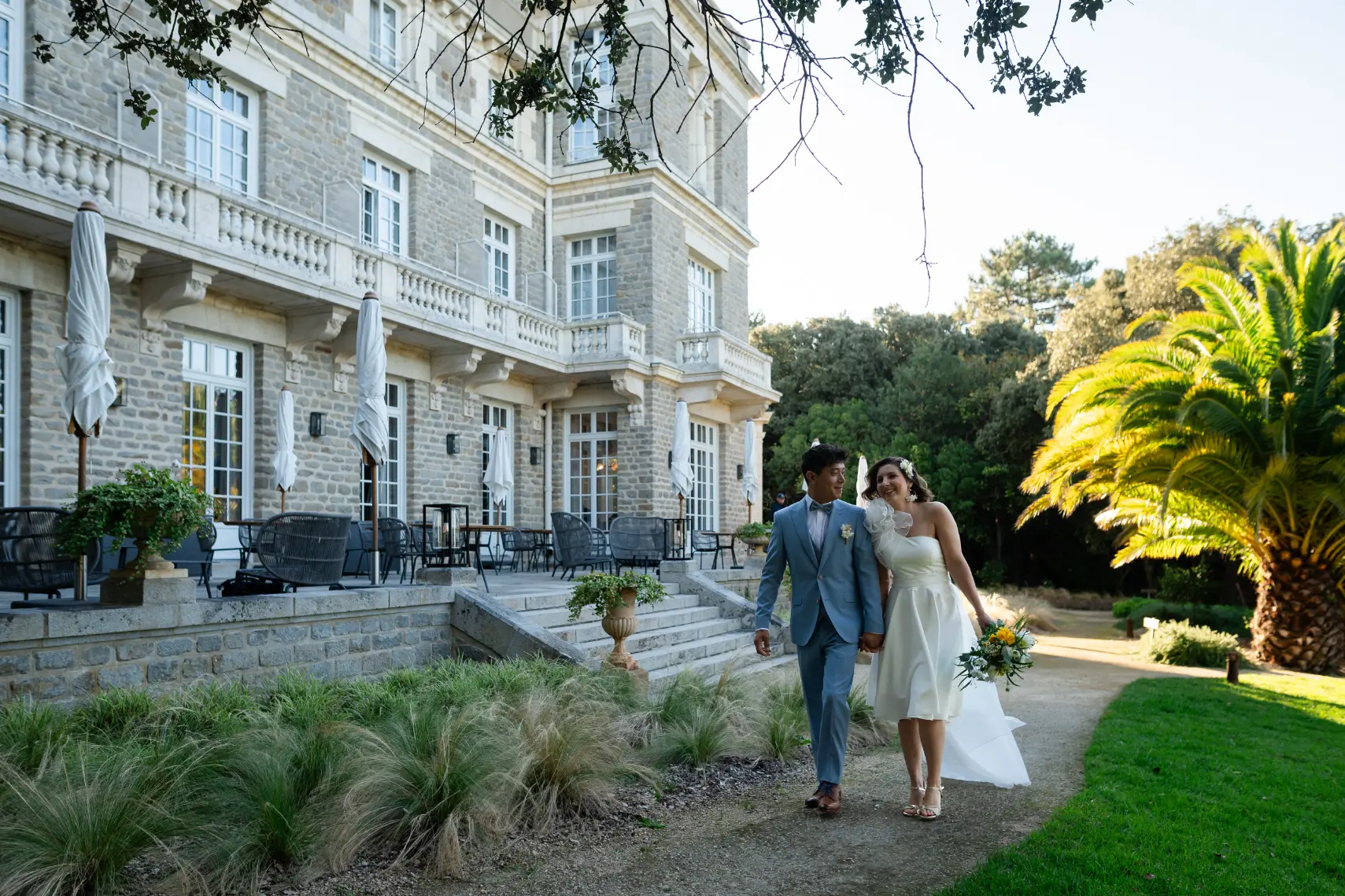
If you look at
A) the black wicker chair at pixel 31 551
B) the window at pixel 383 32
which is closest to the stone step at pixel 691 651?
the black wicker chair at pixel 31 551

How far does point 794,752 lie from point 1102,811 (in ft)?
6.60

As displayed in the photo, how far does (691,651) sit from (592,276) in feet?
39.6

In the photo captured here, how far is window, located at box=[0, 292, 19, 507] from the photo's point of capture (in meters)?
10.2

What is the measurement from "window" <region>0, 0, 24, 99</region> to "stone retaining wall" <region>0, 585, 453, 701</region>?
23.3ft

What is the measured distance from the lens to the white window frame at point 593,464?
19625 millimetres

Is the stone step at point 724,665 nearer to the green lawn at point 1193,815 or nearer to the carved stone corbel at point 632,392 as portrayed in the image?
the green lawn at point 1193,815

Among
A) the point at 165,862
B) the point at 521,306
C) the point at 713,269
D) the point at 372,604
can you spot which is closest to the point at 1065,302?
the point at 713,269

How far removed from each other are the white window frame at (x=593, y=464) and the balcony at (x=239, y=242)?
1.65 m

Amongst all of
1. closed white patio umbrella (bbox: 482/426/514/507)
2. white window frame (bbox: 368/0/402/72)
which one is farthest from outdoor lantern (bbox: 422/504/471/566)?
white window frame (bbox: 368/0/402/72)

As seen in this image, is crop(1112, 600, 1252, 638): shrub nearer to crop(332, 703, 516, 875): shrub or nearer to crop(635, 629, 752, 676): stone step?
crop(635, 629, 752, 676): stone step

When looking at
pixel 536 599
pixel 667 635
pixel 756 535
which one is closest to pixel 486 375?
pixel 756 535

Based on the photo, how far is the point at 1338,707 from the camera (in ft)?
32.1

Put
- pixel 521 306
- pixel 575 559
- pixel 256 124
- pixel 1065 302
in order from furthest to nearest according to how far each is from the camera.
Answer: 1. pixel 1065 302
2. pixel 521 306
3. pixel 256 124
4. pixel 575 559

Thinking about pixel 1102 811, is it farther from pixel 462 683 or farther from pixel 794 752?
pixel 462 683
